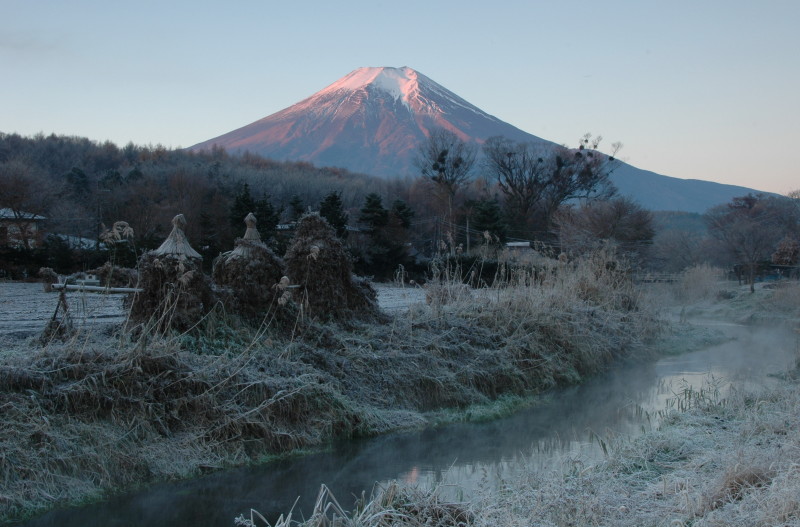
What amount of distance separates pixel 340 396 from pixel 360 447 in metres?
0.78

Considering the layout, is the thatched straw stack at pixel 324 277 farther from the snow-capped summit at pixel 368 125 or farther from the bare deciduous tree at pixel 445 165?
the snow-capped summit at pixel 368 125

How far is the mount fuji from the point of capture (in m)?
110

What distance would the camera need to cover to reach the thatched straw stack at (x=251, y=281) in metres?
10.5

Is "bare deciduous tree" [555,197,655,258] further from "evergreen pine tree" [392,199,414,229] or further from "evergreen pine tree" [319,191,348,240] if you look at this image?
"evergreen pine tree" [319,191,348,240]

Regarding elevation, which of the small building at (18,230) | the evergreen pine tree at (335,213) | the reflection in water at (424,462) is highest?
the evergreen pine tree at (335,213)

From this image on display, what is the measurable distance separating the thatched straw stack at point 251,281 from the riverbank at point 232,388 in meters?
0.48

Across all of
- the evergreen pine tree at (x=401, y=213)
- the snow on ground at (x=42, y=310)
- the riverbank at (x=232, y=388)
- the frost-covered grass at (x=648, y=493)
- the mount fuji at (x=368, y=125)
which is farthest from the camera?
the mount fuji at (x=368, y=125)

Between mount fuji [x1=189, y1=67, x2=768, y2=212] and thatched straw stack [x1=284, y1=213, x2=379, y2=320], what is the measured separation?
291 ft

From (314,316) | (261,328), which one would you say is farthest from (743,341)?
(261,328)

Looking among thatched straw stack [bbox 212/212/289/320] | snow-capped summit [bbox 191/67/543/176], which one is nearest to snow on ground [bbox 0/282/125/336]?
thatched straw stack [bbox 212/212/289/320]

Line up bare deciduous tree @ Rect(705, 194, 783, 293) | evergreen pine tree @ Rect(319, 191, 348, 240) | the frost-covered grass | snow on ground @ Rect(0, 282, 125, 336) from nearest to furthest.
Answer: the frost-covered grass
snow on ground @ Rect(0, 282, 125, 336)
evergreen pine tree @ Rect(319, 191, 348, 240)
bare deciduous tree @ Rect(705, 194, 783, 293)

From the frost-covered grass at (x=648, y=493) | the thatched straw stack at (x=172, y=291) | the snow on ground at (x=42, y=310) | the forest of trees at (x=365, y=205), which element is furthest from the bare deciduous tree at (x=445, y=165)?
the frost-covered grass at (x=648, y=493)

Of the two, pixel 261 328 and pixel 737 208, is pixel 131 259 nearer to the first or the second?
pixel 261 328

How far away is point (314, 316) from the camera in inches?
448
